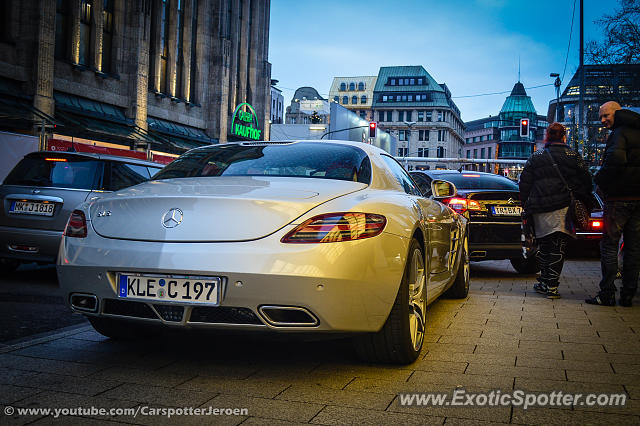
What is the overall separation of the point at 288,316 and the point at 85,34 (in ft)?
87.8

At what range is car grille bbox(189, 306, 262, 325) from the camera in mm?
3275

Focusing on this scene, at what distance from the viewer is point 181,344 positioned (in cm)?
436

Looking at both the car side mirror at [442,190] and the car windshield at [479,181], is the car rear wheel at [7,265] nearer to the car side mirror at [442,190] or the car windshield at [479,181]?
the car side mirror at [442,190]

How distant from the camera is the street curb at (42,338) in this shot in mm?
4094

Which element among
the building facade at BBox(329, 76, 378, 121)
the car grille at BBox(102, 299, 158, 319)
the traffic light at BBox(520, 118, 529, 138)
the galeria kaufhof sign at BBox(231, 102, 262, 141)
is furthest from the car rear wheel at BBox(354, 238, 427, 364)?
the building facade at BBox(329, 76, 378, 121)

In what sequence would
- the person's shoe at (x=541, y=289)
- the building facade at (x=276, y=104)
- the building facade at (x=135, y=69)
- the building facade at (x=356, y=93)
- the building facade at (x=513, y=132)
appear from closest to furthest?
the person's shoe at (x=541, y=289), the building facade at (x=135, y=69), the building facade at (x=276, y=104), the building facade at (x=356, y=93), the building facade at (x=513, y=132)

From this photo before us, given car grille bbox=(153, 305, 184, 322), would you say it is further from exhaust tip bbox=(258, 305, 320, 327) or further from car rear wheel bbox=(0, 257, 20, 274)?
car rear wheel bbox=(0, 257, 20, 274)

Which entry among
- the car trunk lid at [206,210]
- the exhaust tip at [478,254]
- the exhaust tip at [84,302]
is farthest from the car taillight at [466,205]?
the exhaust tip at [84,302]

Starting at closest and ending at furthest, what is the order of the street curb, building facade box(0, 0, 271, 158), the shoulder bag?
the street curb → the shoulder bag → building facade box(0, 0, 271, 158)

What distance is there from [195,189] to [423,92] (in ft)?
412

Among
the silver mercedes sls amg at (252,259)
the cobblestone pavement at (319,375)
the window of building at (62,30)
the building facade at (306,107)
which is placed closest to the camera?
the cobblestone pavement at (319,375)

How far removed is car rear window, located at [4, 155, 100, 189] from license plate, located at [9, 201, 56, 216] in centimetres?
26

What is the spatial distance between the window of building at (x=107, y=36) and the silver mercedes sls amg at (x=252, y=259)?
26.8 meters

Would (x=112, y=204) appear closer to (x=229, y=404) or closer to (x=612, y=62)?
(x=229, y=404)
